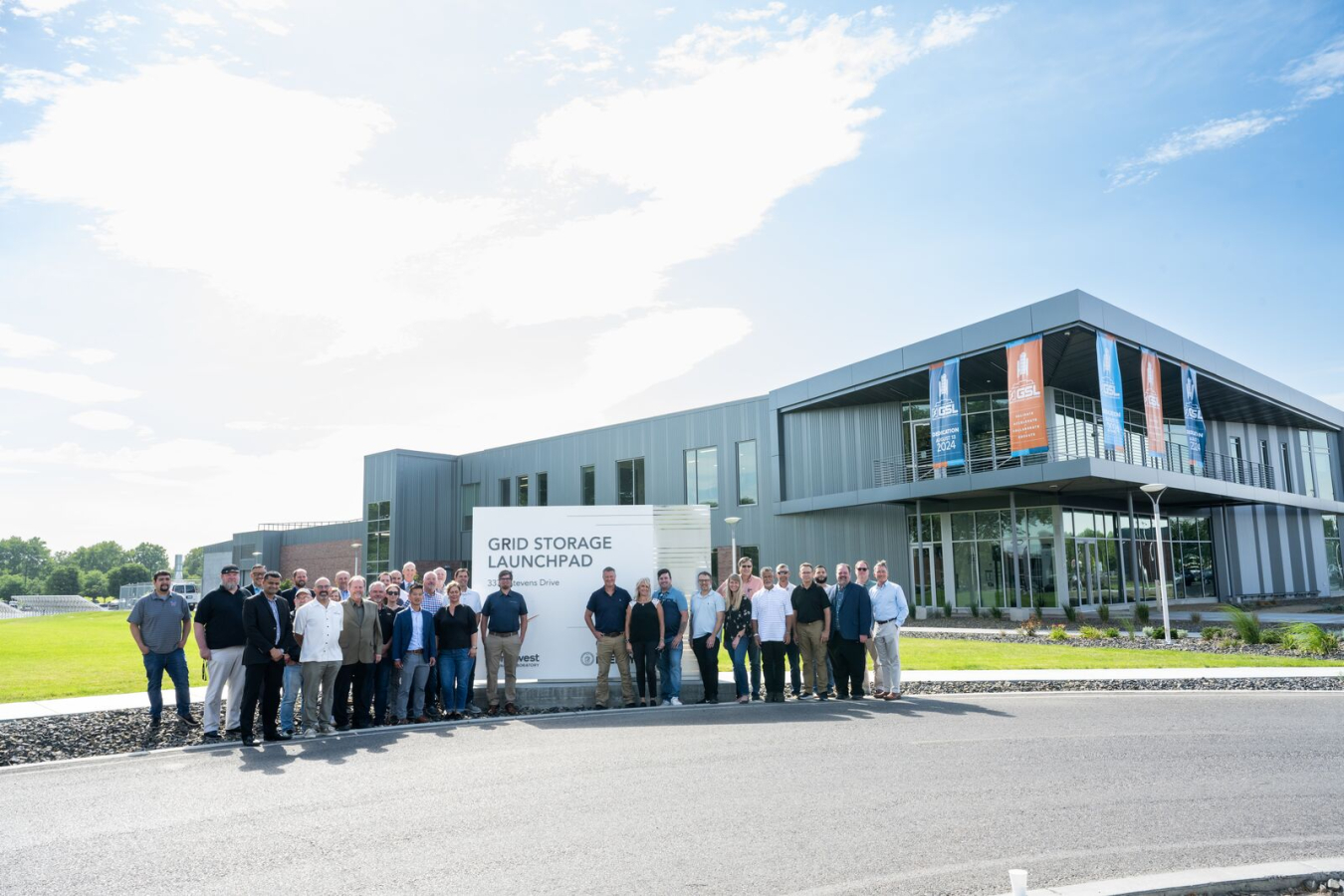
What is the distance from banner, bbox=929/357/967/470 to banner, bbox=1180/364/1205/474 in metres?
A: 8.94

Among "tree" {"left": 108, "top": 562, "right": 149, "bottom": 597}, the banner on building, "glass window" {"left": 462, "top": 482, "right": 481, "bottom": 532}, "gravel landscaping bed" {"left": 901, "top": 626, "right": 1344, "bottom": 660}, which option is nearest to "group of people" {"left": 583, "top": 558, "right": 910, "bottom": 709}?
the banner on building

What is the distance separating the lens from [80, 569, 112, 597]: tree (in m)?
140

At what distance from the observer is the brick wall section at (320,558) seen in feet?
177

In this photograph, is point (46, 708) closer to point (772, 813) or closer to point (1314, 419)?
point (772, 813)

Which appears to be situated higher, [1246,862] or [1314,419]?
[1314,419]

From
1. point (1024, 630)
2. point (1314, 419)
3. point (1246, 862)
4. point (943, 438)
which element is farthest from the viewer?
point (1314, 419)

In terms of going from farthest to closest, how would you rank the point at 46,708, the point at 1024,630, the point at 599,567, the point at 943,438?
the point at 943,438
the point at 1024,630
the point at 599,567
the point at 46,708

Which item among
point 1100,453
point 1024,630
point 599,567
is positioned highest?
point 1100,453

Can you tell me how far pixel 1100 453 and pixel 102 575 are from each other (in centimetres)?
15919

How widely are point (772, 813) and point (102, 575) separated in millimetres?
170638

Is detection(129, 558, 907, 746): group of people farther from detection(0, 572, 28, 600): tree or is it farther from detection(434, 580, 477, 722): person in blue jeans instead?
detection(0, 572, 28, 600): tree

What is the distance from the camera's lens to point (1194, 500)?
36.3 metres

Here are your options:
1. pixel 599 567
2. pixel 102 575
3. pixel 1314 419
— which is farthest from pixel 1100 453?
pixel 102 575

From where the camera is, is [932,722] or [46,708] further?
[46,708]
